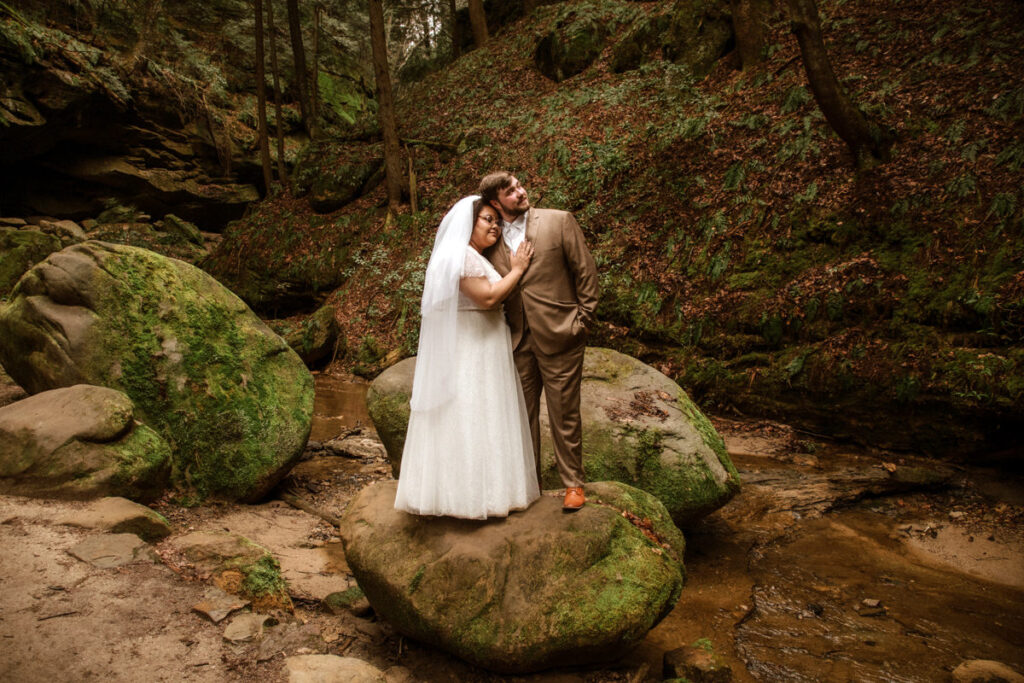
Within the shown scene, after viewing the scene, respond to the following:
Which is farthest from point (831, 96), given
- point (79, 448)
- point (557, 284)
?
point (79, 448)

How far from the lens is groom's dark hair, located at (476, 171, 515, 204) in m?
3.83

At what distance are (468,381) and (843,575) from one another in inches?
168

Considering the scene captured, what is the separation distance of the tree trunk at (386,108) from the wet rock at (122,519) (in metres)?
12.7

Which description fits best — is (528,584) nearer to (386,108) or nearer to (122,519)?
(122,519)

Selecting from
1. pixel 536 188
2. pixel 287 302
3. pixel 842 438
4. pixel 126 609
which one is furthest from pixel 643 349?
pixel 287 302

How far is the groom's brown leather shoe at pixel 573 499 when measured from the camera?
13.1 feet

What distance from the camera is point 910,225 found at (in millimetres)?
8188

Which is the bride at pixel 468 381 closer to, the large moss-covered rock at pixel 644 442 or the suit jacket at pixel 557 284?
the suit jacket at pixel 557 284

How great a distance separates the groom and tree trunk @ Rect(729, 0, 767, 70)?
1118 cm

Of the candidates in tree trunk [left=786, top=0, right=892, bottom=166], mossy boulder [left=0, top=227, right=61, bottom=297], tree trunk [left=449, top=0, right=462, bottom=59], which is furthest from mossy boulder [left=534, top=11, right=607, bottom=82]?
mossy boulder [left=0, top=227, right=61, bottom=297]

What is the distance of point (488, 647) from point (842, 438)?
616 centimetres

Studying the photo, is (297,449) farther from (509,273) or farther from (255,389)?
(509,273)

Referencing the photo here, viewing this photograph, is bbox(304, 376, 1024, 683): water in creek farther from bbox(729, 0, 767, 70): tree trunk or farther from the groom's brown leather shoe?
bbox(729, 0, 767, 70): tree trunk

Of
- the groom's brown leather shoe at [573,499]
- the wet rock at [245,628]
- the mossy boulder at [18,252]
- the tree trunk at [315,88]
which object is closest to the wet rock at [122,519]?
the wet rock at [245,628]
